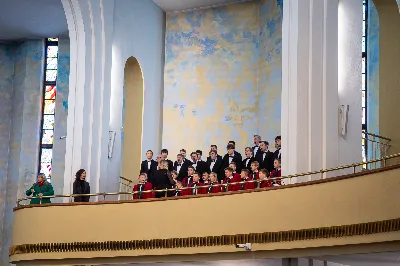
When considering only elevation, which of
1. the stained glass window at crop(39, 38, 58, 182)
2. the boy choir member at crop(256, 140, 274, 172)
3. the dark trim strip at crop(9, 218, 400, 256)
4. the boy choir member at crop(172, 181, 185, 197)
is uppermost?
the stained glass window at crop(39, 38, 58, 182)

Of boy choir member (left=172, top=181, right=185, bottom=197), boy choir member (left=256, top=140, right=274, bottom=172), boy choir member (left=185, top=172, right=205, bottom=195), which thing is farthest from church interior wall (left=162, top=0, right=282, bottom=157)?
boy choir member (left=185, top=172, right=205, bottom=195)

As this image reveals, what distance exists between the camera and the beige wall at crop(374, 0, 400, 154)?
15500 mm

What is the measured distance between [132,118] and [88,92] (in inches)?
107

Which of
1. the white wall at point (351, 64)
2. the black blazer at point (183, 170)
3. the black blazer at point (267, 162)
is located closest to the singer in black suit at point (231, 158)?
the black blazer at point (267, 162)

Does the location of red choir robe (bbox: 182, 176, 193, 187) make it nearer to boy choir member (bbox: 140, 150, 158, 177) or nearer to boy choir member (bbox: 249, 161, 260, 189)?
boy choir member (bbox: 140, 150, 158, 177)

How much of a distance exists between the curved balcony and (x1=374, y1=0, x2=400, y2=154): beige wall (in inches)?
164

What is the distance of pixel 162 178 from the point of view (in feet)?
49.9

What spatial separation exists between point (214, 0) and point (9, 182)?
6.95 metres

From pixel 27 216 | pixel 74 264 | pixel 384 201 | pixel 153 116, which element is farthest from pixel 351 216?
pixel 153 116

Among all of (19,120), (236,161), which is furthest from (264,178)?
(19,120)

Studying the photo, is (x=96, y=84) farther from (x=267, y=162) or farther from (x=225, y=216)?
(x=225, y=216)

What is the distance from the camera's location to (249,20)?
20.2 metres

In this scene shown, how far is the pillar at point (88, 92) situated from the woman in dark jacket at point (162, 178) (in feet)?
6.86

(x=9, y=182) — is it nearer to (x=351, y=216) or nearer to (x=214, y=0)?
(x=214, y=0)
